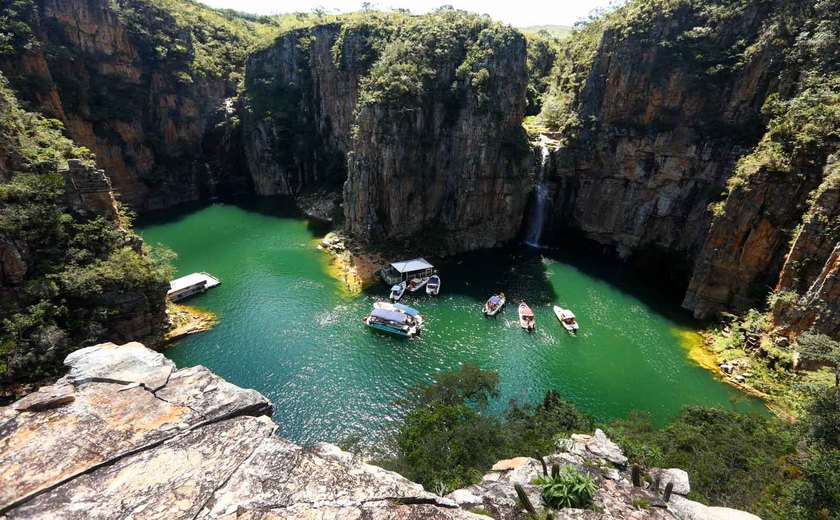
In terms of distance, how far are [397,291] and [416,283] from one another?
8.42 feet

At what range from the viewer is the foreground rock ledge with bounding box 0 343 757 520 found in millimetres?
6016

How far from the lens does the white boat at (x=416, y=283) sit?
41.1 metres

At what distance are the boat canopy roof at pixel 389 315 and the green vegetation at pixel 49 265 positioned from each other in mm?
17287

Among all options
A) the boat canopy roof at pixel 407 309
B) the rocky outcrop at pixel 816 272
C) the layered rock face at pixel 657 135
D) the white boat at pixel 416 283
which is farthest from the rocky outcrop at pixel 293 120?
the rocky outcrop at pixel 816 272

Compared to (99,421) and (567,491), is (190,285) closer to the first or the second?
(99,421)

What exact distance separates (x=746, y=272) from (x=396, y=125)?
3717 cm

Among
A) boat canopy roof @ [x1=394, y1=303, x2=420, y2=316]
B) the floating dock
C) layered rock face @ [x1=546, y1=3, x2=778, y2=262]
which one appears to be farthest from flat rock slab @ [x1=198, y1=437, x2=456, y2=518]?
layered rock face @ [x1=546, y1=3, x2=778, y2=262]

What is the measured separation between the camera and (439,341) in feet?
111

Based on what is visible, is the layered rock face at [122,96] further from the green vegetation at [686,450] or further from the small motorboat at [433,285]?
the green vegetation at [686,450]

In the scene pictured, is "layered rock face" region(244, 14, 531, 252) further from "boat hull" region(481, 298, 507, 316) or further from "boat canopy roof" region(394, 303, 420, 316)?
"boat canopy roof" region(394, 303, 420, 316)

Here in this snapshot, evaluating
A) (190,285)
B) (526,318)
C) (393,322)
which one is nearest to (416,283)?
(393,322)

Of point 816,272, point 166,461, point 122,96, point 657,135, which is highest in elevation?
point 657,135

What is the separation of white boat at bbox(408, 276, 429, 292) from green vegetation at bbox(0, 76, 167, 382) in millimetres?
22007

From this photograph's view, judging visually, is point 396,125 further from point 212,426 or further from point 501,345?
point 212,426
